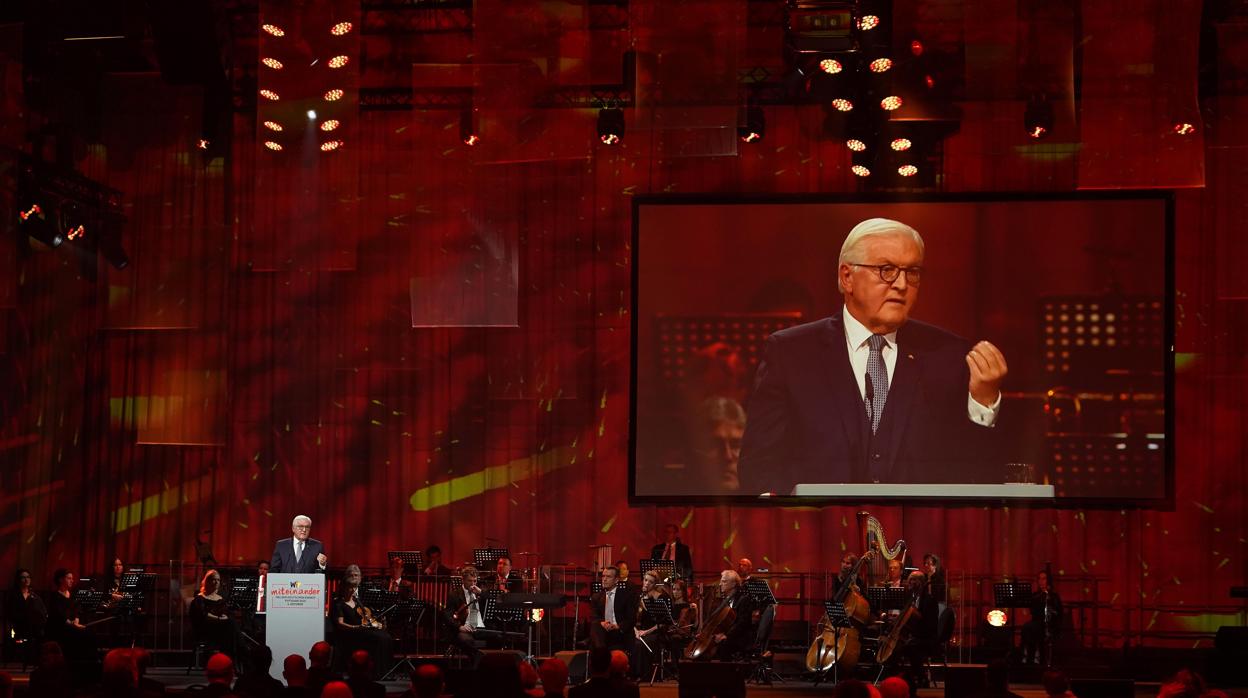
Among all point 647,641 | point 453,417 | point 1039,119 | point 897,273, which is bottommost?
point 647,641

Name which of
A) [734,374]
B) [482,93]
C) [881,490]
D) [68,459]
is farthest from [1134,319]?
[68,459]

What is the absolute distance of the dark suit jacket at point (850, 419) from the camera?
46.1 feet

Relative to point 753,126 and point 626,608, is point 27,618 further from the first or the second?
point 753,126

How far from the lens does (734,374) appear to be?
571 inches

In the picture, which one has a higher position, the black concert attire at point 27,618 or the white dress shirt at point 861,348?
the white dress shirt at point 861,348

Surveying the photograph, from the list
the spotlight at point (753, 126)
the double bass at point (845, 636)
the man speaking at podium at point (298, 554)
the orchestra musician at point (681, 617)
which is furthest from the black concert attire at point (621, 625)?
the spotlight at point (753, 126)

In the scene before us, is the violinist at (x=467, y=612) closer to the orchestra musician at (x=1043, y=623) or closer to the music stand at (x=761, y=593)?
the music stand at (x=761, y=593)

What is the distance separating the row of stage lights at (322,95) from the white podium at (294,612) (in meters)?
3.38

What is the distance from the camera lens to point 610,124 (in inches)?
553

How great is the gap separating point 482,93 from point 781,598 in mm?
6737

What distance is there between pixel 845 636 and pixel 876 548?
7.03ft

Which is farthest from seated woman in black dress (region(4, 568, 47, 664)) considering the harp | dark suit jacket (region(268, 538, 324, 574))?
the harp

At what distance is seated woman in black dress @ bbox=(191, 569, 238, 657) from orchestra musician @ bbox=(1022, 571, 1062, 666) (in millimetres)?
7250

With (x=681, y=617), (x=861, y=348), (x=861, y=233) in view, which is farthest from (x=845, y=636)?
(x=861, y=233)
